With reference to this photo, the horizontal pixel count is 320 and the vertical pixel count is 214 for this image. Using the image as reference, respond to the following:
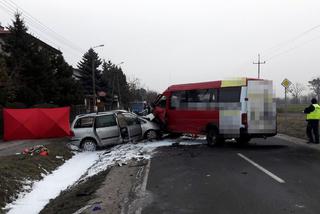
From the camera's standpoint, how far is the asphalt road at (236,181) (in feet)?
25.0

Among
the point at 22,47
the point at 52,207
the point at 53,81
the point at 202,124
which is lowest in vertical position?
the point at 52,207

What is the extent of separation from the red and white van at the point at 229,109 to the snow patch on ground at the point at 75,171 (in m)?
1.50

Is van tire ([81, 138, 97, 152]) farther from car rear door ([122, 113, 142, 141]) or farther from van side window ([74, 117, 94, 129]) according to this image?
car rear door ([122, 113, 142, 141])


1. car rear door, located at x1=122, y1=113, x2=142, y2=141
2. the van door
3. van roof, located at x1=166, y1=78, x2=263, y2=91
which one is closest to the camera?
the van door

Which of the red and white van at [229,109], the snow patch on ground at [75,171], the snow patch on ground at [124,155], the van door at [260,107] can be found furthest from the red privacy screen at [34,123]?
the van door at [260,107]

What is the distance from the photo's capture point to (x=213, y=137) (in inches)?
688

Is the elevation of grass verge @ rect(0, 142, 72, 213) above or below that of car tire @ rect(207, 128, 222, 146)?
below

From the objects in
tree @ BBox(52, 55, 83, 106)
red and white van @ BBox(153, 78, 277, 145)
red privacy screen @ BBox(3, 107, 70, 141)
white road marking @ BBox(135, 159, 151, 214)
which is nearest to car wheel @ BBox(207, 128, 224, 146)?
red and white van @ BBox(153, 78, 277, 145)

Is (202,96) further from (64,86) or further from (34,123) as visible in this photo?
(64,86)

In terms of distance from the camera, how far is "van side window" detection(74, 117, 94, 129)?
19.9m

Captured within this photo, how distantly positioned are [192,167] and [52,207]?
414 cm

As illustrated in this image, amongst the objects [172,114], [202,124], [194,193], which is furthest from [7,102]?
[194,193]

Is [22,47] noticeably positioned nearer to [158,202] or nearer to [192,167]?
[192,167]

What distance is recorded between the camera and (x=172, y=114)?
2025cm
